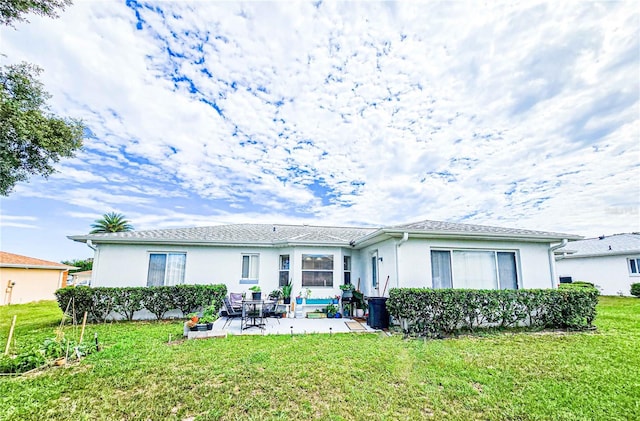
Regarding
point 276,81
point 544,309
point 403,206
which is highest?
point 276,81

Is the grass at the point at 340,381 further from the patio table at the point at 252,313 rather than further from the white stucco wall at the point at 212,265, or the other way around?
the white stucco wall at the point at 212,265

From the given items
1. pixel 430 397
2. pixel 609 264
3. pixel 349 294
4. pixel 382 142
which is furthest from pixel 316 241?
pixel 609 264

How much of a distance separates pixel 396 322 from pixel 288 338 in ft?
11.7

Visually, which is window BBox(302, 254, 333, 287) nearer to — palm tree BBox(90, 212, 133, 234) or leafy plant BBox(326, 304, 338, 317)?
leafy plant BBox(326, 304, 338, 317)

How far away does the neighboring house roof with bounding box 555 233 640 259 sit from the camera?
18.3 meters

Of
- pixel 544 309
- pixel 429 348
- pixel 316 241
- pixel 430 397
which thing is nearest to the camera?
pixel 430 397

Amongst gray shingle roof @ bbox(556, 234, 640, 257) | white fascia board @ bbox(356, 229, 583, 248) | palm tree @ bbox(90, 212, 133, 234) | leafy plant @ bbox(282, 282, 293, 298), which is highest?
palm tree @ bbox(90, 212, 133, 234)

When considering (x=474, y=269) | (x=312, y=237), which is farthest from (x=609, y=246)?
(x=312, y=237)

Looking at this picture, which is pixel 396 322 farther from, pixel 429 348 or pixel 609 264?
pixel 609 264

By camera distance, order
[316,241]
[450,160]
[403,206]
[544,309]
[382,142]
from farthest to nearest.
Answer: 1. [403,206]
2. [450,160]
3. [382,142]
4. [316,241]
5. [544,309]

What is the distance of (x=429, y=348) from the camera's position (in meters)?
6.42

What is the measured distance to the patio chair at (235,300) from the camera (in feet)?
33.7

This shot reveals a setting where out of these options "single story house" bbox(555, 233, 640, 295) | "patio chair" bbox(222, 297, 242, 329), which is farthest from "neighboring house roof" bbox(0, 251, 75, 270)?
"single story house" bbox(555, 233, 640, 295)

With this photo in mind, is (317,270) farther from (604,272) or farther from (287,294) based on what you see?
(604,272)
